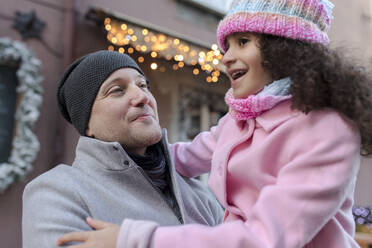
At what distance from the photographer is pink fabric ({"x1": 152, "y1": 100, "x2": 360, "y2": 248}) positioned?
1.02 m

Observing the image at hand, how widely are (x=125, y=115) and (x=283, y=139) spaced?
0.77m

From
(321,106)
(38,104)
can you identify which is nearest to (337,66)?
(321,106)

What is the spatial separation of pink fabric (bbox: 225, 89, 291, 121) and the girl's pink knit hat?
24 cm

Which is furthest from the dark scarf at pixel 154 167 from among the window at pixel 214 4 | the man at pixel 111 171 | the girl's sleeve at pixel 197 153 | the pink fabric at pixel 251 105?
the window at pixel 214 4

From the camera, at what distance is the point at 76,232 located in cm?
116

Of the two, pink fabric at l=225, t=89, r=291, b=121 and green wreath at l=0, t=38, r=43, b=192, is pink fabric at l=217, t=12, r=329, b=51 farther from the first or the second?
green wreath at l=0, t=38, r=43, b=192

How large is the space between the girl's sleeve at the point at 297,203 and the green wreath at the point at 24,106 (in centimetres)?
334

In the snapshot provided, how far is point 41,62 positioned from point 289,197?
405cm

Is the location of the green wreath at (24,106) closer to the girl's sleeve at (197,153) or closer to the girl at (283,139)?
the girl's sleeve at (197,153)

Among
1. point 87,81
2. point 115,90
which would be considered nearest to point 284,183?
point 115,90

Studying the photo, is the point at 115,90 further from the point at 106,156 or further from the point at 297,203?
the point at 297,203

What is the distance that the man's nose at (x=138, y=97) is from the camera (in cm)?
168

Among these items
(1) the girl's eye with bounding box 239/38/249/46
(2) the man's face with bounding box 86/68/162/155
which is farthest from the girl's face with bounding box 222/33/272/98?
(2) the man's face with bounding box 86/68/162/155

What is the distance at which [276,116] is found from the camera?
1.28 metres
